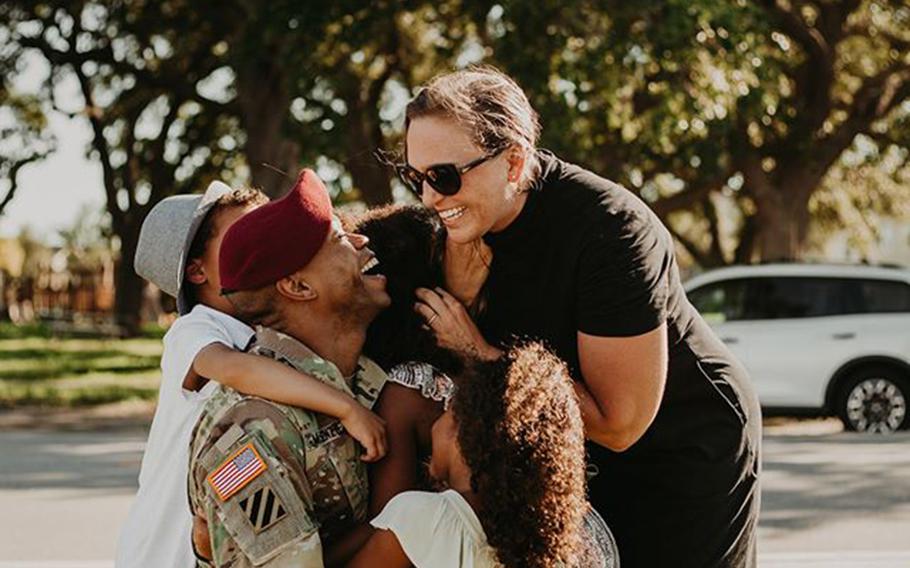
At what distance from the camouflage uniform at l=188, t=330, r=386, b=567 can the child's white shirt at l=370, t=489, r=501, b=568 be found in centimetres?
12

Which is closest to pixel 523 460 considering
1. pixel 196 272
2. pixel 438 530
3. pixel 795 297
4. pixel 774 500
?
pixel 438 530

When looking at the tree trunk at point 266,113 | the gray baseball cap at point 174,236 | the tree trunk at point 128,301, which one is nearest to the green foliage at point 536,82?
the tree trunk at point 266,113

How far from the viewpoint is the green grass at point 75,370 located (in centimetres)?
1745

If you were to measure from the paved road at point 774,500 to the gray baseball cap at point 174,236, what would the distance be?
419 centimetres

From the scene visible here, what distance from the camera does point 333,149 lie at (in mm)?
19781

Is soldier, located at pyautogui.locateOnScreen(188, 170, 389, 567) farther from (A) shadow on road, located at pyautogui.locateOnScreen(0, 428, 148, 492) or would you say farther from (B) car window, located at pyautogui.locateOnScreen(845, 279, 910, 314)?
(B) car window, located at pyautogui.locateOnScreen(845, 279, 910, 314)

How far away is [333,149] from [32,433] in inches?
276

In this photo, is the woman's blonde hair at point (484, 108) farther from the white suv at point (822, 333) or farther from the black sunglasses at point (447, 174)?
the white suv at point (822, 333)

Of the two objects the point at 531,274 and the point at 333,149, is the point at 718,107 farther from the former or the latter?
the point at 531,274

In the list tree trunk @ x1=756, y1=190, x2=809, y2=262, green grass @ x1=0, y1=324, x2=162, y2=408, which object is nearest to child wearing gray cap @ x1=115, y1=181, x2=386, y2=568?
green grass @ x1=0, y1=324, x2=162, y2=408

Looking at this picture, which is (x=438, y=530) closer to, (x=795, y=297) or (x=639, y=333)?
(x=639, y=333)

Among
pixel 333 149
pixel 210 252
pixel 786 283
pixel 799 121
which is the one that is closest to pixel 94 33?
pixel 333 149

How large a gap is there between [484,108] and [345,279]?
43 cm

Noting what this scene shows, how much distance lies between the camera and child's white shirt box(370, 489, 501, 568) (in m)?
2.37
